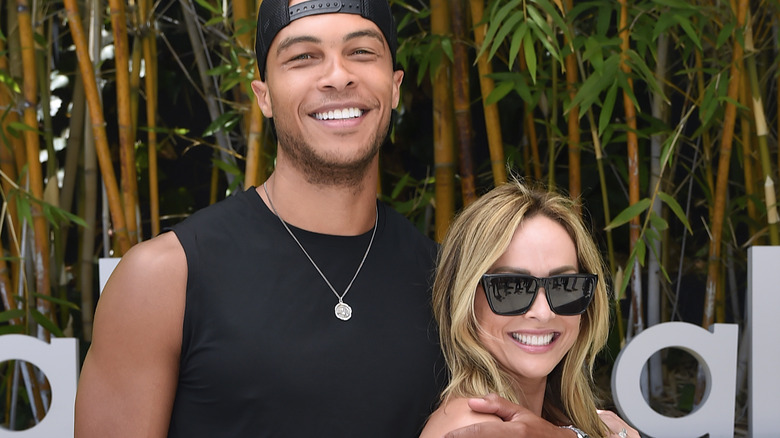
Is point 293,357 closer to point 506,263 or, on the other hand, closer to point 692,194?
point 506,263

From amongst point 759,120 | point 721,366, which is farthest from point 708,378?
point 759,120

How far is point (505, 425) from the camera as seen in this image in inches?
45.5

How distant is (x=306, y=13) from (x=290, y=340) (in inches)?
18.3

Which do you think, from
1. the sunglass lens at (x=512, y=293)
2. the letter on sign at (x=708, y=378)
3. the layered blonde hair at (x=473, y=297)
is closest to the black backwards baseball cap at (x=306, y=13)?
the layered blonde hair at (x=473, y=297)

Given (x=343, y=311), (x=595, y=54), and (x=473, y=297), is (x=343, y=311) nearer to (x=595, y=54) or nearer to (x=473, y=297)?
(x=473, y=297)

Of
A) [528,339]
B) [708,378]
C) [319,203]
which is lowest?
[708,378]

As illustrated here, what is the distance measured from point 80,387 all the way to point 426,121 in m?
1.62

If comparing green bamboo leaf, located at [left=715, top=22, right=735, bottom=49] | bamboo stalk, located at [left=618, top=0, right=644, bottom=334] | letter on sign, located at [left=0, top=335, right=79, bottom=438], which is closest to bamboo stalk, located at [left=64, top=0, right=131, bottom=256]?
letter on sign, located at [left=0, top=335, right=79, bottom=438]

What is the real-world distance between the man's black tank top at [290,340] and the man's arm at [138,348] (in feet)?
0.08

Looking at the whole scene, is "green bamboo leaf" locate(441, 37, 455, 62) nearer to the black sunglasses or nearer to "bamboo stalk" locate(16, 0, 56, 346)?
the black sunglasses

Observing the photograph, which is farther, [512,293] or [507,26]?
[507,26]

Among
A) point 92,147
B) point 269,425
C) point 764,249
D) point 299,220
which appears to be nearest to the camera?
point 269,425

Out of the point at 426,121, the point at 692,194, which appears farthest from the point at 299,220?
the point at 692,194

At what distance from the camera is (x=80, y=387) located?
1.25m
